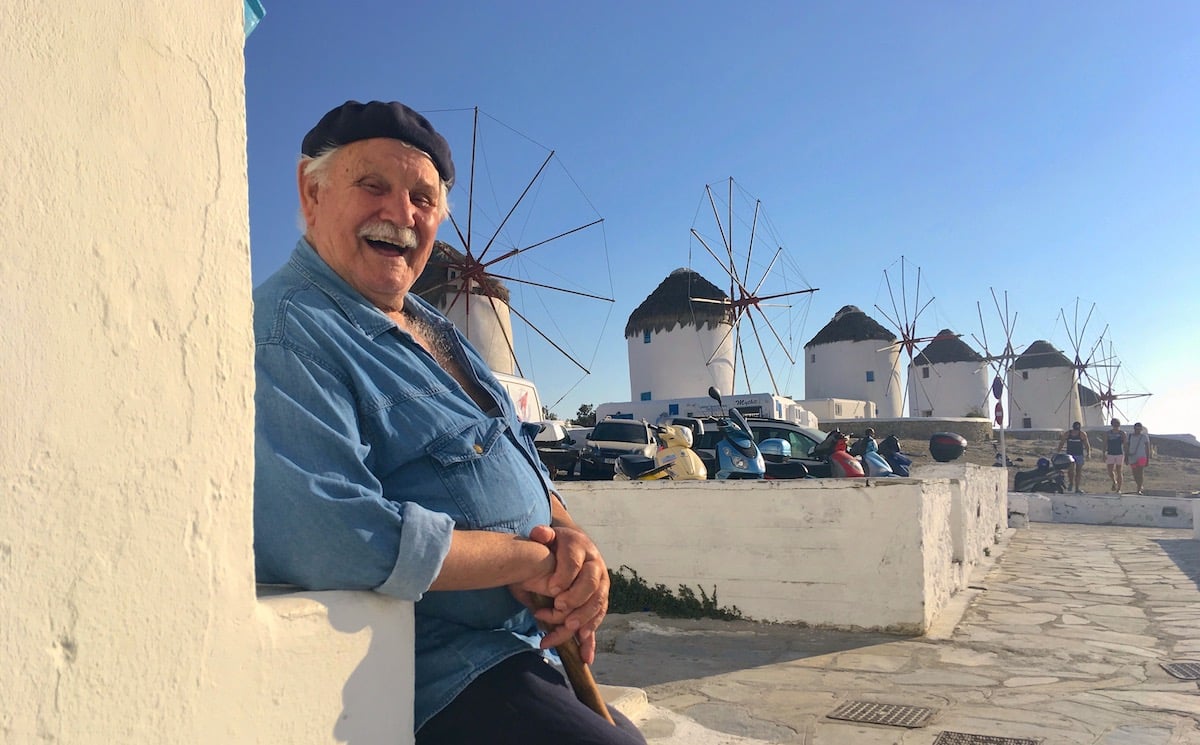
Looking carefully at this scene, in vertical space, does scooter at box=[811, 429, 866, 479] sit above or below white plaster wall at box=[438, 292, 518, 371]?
below

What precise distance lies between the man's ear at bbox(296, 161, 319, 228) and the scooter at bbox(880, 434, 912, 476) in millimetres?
8756

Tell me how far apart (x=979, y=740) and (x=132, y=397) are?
294 cm

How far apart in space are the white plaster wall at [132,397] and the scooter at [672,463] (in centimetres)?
569

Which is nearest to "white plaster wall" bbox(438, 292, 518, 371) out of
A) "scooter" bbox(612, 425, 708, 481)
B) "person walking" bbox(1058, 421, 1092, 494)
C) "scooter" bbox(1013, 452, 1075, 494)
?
"scooter" bbox(1013, 452, 1075, 494)

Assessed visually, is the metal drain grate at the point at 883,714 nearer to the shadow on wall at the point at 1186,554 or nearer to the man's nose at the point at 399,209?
the man's nose at the point at 399,209

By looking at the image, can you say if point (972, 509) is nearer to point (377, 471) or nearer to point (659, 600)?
point (659, 600)

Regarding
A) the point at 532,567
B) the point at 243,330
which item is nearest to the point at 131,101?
the point at 243,330

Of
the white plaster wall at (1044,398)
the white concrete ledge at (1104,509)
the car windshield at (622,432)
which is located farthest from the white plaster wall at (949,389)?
the car windshield at (622,432)

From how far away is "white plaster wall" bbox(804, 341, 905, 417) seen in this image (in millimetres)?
37000

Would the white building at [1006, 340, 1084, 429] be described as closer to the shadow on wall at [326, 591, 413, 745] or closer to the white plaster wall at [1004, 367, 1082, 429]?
the white plaster wall at [1004, 367, 1082, 429]

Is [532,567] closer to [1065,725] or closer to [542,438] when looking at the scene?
[1065,725]

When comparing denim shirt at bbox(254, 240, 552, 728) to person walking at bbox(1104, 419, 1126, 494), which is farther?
person walking at bbox(1104, 419, 1126, 494)

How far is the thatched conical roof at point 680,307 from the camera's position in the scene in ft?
100

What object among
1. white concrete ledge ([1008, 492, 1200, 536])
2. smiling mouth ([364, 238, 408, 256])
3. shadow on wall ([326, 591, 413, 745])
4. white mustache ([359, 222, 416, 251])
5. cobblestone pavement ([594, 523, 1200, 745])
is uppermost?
white mustache ([359, 222, 416, 251])
